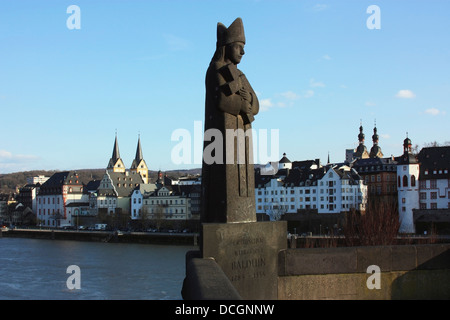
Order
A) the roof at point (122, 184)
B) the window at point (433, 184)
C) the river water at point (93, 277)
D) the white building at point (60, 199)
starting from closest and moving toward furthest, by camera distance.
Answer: the river water at point (93, 277)
the window at point (433, 184)
the roof at point (122, 184)
the white building at point (60, 199)

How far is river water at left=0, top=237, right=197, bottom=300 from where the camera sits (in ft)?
105

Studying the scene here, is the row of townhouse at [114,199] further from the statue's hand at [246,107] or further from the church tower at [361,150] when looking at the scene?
the statue's hand at [246,107]

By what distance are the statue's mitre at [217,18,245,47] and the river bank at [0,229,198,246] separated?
6590 centimetres

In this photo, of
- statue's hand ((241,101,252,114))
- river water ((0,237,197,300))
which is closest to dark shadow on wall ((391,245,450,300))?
statue's hand ((241,101,252,114))

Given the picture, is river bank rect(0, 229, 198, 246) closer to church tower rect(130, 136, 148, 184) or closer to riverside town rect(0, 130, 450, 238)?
riverside town rect(0, 130, 450, 238)

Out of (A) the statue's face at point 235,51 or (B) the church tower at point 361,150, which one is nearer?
(A) the statue's face at point 235,51

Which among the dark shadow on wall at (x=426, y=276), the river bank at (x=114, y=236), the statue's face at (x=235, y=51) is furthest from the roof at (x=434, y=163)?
the statue's face at (x=235, y=51)

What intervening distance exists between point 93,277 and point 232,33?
111 feet

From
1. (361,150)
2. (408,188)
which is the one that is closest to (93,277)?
(408,188)

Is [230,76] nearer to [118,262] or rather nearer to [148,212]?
[118,262]

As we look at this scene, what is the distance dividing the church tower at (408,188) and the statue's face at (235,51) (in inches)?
2849

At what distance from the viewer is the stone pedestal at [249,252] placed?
7.33 m
